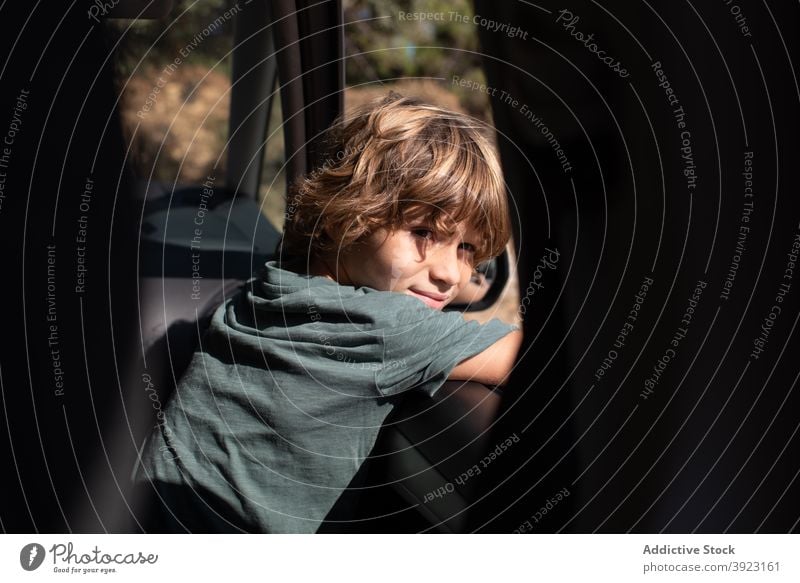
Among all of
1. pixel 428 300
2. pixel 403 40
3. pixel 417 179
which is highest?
pixel 403 40

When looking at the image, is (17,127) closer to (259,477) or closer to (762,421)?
(259,477)

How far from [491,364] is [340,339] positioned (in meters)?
0.14

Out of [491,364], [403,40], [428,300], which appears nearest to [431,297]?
[428,300]

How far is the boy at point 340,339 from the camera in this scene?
2.44 feet

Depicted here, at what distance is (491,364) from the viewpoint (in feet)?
2.30

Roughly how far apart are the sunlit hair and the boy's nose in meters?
0.02

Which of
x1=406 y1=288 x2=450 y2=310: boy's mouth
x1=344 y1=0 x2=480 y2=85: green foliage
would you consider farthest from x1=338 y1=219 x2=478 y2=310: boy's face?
x1=344 y1=0 x2=480 y2=85: green foliage

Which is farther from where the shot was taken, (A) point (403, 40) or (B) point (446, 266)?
(A) point (403, 40)

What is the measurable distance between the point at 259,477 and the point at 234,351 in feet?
0.41

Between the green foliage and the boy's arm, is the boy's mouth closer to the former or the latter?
the boy's arm

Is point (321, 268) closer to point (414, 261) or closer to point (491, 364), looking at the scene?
point (414, 261)
